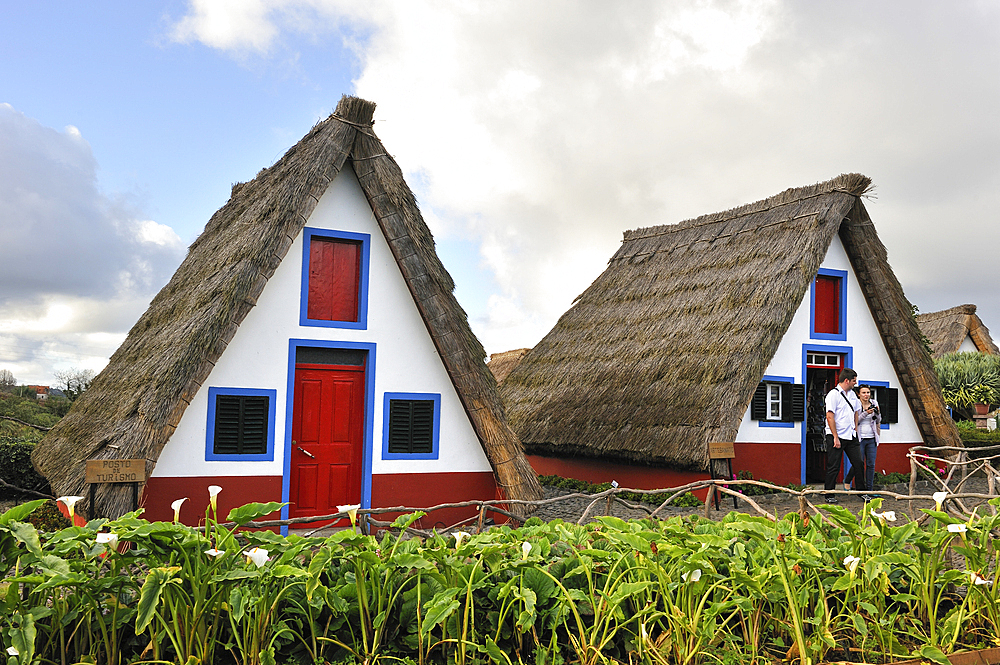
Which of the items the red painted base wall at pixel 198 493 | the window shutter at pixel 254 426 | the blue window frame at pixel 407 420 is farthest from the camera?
the blue window frame at pixel 407 420

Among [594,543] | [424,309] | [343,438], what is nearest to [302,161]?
[424,309]

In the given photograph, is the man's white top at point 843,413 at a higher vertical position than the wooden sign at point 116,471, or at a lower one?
higher

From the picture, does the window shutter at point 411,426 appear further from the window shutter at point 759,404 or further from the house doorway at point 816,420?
the house doorway at point 816,420

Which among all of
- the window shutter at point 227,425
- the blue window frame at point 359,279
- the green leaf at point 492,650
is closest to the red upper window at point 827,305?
the blue window frame at point 359,279

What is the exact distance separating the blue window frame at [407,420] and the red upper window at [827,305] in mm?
6876

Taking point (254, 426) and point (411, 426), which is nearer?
point (254, 426)

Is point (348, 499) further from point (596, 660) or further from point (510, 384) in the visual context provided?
point (510, 384)

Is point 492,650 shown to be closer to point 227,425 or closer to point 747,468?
point 227,425

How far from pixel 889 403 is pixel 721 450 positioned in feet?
14.8

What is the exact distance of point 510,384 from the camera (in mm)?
15523

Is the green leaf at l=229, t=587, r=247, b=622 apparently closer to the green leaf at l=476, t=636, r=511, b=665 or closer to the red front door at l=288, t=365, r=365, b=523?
the green leaf at l=476, t=636, r=511, b=665

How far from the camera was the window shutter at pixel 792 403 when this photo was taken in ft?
38.1

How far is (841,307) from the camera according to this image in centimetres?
1236

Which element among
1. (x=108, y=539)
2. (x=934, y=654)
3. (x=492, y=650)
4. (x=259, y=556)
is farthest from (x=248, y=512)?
(x=934, y=654)
